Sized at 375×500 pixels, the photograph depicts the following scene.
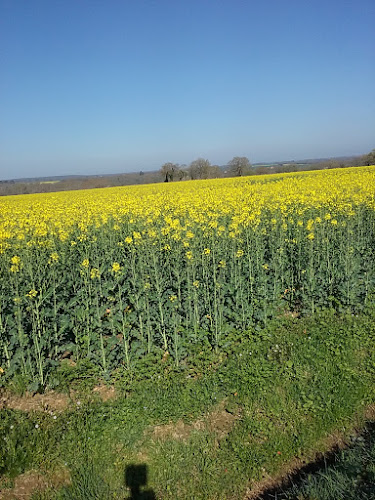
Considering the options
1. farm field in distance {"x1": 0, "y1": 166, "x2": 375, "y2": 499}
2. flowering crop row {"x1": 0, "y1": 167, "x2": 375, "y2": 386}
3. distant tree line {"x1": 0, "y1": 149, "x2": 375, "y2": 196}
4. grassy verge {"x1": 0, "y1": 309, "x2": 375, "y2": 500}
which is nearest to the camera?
grassy verge {"x1": 0, "y1": 309, "x2": 375, "y2": 500}

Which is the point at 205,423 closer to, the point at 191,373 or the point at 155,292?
the point at 191,373

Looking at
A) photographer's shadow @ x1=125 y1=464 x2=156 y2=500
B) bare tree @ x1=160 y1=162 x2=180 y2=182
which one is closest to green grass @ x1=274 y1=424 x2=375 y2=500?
photographer's shadow @ x1=125 y1=464 x2=156 y2=500

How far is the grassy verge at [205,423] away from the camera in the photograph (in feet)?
13.0

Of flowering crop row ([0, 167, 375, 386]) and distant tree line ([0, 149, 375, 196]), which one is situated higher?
distant tree line ([0, 149, 375, 196])

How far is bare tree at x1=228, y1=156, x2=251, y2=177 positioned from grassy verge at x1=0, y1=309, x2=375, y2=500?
4908 cm

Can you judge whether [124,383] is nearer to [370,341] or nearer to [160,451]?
[160,451]

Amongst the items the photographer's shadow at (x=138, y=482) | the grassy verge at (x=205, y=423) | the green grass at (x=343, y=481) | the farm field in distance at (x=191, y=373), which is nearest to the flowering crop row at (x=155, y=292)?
the farm field in distance at (x=191, y=373)

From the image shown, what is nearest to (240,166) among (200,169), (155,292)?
(200,169)

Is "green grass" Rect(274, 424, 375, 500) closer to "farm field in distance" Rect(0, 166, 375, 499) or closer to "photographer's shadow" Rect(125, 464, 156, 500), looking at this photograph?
"farm field in distance" Rect(0, 166, 375, 499)

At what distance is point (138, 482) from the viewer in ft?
12.9

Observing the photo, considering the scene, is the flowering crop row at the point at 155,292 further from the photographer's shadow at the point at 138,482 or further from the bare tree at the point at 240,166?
the bare tree at the point at 240,166

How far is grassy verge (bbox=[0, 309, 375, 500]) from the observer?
398 cm

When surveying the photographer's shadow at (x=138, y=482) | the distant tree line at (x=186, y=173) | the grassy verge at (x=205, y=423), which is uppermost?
the distant tree line at (x=186, y=173)

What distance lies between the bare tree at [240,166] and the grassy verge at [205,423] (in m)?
49.1
